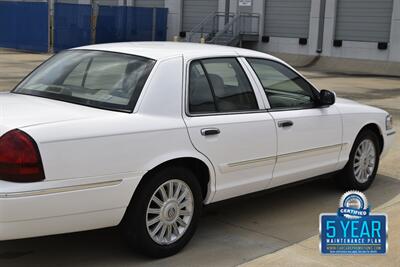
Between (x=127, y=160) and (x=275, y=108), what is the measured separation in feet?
5.44

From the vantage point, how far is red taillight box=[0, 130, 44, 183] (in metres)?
3.59

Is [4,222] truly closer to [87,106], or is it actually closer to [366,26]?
[87,106]

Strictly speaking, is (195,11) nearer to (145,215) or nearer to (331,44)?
(331,44)

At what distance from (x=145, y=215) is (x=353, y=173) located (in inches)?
109

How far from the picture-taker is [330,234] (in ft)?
14.5

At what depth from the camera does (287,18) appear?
30.3 meters

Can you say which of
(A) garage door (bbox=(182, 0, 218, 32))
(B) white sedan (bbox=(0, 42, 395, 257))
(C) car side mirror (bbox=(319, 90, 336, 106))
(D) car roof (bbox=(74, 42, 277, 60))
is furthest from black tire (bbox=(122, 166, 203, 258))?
(A) garage door (bbox=(182, 0, 218, 32))

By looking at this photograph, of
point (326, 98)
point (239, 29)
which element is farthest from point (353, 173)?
point (239, 29)

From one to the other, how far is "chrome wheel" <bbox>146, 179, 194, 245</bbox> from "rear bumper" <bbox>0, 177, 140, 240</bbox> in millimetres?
262

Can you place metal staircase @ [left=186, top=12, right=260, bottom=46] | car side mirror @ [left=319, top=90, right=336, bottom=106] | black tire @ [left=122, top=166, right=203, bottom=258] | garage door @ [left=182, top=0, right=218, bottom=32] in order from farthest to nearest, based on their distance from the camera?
garage door @ [left=182, top=0, right=218, bottom=32], metal staircase @ [left=186, top=12, right=260, bottom=46], car side mirror @ [left=319, top=90, right=336, bottom=106], black tire @ [left=122, top=166, right=203, bottom=258]

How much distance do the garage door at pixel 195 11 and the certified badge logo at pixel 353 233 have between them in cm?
2959

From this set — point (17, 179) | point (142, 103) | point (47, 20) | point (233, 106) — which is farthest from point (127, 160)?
point (47, 20)

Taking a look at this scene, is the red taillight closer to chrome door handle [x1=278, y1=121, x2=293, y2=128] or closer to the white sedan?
the white sedan

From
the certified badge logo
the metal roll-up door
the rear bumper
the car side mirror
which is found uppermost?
the metal roll-up door
